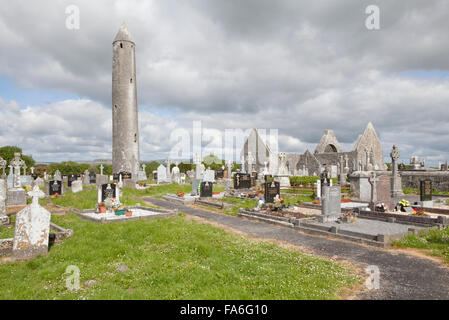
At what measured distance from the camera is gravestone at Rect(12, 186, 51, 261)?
6.82 m

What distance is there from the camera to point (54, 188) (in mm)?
20438

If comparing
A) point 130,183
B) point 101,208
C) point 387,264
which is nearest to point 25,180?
point 130,183

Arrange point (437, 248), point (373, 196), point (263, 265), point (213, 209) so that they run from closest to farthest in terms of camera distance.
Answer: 1. point (263, 265)
2. point (437, 248)
3. point (373, 196)
4. point (213, 209)

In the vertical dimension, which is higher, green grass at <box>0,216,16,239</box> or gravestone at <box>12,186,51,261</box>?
gravestone at <box>12,186,51,261</box>

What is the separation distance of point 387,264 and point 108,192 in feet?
42.1

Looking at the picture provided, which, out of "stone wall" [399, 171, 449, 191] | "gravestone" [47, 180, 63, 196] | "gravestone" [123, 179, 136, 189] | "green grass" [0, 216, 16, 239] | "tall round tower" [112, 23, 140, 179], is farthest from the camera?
"tall round tower" [112, 23, 140, 179]

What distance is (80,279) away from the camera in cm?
553

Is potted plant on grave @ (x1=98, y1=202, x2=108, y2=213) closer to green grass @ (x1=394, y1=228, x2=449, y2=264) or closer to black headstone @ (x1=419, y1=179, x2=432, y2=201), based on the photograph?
green grass @ (x1=394, y1=228, x2=449, y2=264)

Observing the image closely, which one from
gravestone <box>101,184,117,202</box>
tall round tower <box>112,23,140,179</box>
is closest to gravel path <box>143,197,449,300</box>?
gravestone <box>101,184,117,202</box>

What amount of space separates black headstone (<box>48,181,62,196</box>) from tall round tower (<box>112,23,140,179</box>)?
1499 cm

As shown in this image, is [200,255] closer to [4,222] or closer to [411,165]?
[4,222]

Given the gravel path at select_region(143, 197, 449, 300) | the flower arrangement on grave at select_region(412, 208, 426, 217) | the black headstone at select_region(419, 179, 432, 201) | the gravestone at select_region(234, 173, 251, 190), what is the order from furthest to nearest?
the gravestone at select_region(234, 173, 251, 190) < the black headstone at select_region(419, 179, 432, 201) < the flower arrangement on grave at select_region(412, 208, 426, 217) < the gravel path at select_region(143, 197, 449, 300)
